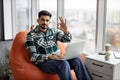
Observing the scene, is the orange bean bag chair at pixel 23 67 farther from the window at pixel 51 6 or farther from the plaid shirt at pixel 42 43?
the window at pixel 51 6

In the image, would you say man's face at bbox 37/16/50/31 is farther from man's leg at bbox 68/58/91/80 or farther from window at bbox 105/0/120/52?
window at bbox 105/0/120/52

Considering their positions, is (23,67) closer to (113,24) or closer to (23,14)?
(113,24)

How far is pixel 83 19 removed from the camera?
3.38m

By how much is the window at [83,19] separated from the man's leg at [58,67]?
46.9 inches

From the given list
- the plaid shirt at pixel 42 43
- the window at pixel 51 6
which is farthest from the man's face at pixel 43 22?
the window at pixel 51 6

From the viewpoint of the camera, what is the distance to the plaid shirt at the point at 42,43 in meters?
2.29

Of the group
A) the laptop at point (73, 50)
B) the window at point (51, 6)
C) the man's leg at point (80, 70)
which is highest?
the window at point (51, 6)

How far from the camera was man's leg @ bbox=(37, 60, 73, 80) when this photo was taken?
83.4 inches

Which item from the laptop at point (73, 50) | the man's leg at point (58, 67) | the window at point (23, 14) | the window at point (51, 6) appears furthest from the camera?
the window at point (23, 14)

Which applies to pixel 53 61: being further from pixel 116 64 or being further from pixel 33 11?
pixel 33 11

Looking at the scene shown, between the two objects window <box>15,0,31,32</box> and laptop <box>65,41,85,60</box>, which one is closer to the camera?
laptop <box>65,41,85,60</box>

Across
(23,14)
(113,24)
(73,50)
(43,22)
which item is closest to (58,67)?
(73,50)

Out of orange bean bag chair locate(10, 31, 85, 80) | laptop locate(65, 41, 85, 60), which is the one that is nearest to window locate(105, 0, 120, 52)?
laptop locate(65, 41, 85, 60)

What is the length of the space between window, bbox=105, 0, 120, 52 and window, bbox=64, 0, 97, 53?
269 millimetres
